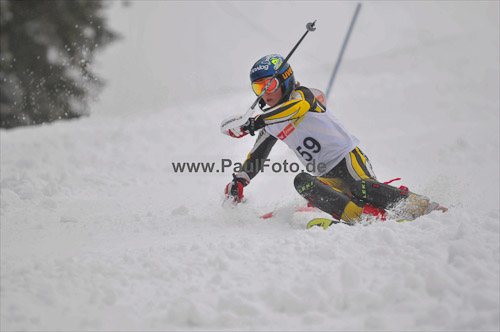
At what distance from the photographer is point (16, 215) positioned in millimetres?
3748

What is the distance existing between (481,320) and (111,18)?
33.1 ft

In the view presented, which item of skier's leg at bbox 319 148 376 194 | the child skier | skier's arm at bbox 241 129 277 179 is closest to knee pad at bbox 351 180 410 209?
the child skier

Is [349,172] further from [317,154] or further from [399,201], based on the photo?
[399,201]

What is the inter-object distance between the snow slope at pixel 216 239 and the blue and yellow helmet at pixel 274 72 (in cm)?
108

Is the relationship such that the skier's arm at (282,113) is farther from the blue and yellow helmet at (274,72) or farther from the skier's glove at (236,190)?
the skier's glove at (236,190)

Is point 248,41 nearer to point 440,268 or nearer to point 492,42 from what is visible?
point 492,42

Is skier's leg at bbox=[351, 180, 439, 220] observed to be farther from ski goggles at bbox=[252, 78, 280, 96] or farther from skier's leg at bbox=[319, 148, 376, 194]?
ski goggles at bbox=[252, 78, 280, 96]

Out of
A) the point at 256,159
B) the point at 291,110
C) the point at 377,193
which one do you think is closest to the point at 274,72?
the point at 291,110

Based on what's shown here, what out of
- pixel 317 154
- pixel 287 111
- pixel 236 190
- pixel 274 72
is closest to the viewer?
pixel 287 111

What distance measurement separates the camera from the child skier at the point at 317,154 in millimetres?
3104

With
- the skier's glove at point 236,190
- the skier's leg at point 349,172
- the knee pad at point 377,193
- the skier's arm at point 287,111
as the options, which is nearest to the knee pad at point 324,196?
the knee pad at point 377,193

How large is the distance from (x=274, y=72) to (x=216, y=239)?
144 cm

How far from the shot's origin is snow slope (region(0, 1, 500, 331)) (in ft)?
5.70

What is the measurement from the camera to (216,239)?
2.76 metres
